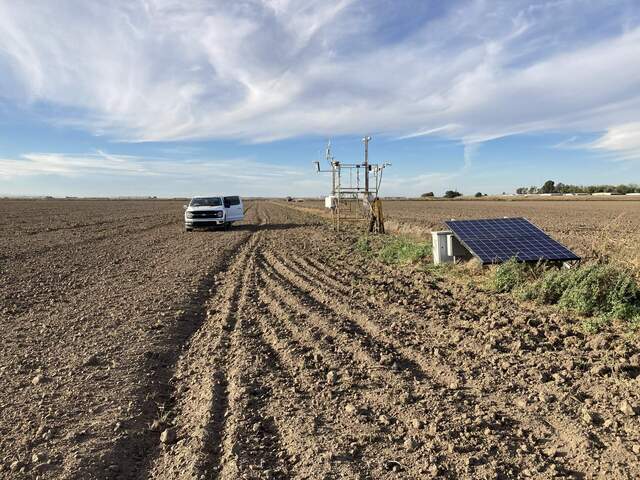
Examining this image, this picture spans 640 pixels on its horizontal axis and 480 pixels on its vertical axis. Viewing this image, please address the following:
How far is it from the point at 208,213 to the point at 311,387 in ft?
64.1

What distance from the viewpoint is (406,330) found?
6121 mm

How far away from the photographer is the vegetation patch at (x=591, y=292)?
20.3 ft

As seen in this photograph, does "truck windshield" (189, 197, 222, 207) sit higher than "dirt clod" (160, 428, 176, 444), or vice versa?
"truck windshield" (189, 197, 222, 207)

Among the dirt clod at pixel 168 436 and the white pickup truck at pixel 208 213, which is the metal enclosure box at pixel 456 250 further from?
the white pickup truck at pixel 208 213

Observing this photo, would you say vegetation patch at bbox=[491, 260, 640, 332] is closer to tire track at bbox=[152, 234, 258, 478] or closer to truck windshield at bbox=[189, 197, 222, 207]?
tire track at bbox=[152, 234, 258, 478]

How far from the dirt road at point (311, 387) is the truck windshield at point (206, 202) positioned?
51.1 feet

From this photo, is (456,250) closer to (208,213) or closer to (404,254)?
(404,254)

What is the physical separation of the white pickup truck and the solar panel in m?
14.9

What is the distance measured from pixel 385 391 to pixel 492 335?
2032 mm

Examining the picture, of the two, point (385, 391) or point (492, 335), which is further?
point (492, 335)

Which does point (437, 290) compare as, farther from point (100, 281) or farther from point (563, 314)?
point (100, 281)

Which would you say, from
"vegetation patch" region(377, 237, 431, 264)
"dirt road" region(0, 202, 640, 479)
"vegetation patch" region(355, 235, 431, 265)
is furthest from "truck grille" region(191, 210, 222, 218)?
"dirt road" region(0, 202, 640, 479)

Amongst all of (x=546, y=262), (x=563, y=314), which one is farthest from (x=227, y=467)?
(x=546, y=262)

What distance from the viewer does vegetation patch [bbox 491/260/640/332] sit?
6.20 m
